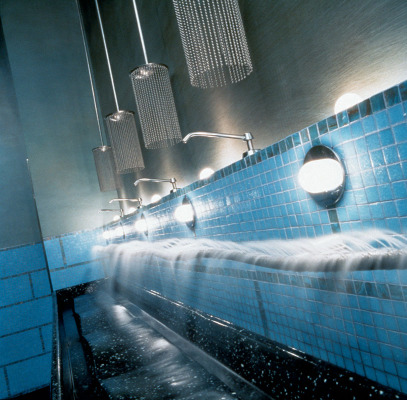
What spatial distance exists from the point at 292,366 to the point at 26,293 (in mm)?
6111

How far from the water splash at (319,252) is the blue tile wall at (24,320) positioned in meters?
4.66

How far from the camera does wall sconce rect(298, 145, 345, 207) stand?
127 centimetres

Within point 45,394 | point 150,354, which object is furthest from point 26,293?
point 150,354

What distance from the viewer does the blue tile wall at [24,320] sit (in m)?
5.91

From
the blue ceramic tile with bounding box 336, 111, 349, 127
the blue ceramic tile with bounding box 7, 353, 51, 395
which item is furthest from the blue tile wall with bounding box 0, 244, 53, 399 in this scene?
the blue ceramic tile with bounding box 336, 111, 349, 127

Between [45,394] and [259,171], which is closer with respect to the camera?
[259,171]

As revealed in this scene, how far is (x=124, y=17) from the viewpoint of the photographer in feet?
15.6

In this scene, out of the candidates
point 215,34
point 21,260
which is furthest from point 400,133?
point 21,260

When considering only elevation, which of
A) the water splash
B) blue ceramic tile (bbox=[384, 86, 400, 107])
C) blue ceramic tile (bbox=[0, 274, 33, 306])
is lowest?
blue ceramic tile (bbox=[0, 274, 33, 306])

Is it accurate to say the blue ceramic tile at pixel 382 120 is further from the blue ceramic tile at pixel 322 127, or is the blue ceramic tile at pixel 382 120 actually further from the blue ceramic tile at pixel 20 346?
the blue ceramic tile at pixel 20 346

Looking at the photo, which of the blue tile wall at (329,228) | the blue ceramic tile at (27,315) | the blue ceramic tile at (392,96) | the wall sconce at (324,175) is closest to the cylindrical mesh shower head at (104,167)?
the blue ceramic tile at (27,315)

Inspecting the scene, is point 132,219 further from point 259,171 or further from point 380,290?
point 380,290

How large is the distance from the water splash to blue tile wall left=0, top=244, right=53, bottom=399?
15.3 feet

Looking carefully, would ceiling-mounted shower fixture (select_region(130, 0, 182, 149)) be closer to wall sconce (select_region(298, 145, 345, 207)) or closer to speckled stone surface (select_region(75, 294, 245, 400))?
speckled stone surface (select_region(75, 294, 245, 400))
